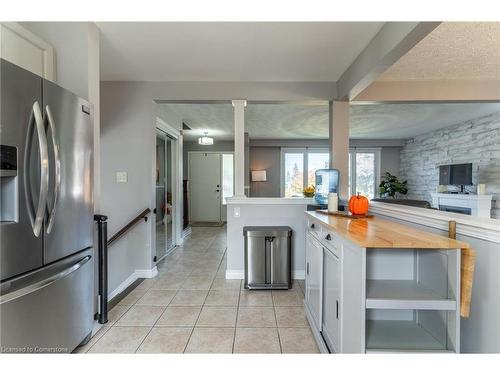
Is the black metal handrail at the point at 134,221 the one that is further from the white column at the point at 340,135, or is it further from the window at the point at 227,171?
the window at the point at 227,171

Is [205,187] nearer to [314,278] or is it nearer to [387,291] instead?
[314,278]

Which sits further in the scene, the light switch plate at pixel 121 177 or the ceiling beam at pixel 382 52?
the light switch plate at pixel 121 177

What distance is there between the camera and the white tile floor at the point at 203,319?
6.03 feet

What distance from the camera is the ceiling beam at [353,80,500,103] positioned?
3.07m

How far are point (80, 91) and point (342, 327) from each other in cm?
248

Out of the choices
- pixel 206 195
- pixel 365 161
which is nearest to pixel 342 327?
pixel 206 195

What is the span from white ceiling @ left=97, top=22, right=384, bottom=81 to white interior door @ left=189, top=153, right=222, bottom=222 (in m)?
4.30

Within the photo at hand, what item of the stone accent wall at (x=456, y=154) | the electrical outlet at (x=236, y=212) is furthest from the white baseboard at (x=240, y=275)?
the stone accent wall at (x=456, y=154)

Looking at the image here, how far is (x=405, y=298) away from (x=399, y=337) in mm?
304

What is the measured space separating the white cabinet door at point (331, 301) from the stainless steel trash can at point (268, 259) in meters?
1.10

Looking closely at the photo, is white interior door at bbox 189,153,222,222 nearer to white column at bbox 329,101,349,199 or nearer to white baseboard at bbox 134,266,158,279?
white baseboard at bbox 134,266,158,279

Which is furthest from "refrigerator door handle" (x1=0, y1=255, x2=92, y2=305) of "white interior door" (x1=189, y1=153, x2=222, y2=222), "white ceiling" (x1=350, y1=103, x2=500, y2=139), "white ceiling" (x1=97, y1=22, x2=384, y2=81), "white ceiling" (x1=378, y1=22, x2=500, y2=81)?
"white interior door" (x1=189, y1=153, x2=222, y2=222)
